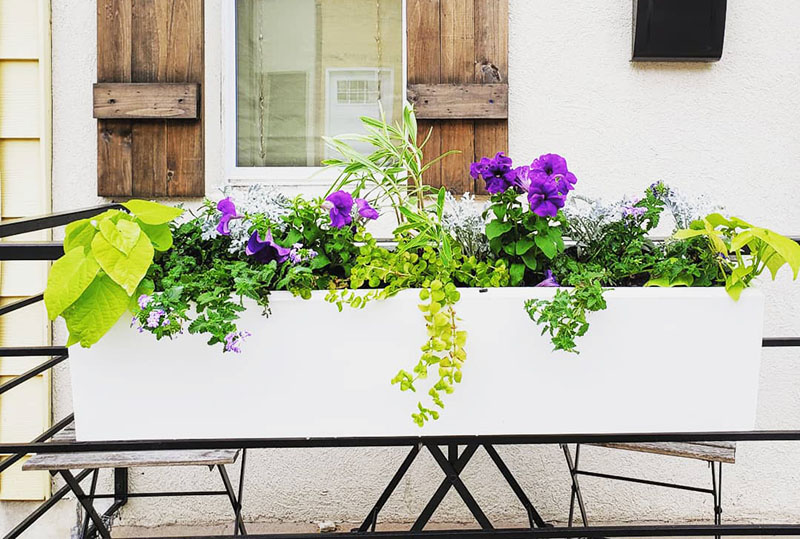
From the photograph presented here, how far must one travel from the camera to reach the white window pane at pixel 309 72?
9.01ft

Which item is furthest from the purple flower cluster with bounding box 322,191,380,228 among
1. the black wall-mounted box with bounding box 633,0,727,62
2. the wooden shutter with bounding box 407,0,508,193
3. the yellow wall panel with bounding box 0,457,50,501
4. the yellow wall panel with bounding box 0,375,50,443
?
the yellow wall panel with bounding box 0,457,50,501

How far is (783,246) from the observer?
122 cm

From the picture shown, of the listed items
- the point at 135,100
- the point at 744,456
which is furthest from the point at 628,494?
the point at 135,100

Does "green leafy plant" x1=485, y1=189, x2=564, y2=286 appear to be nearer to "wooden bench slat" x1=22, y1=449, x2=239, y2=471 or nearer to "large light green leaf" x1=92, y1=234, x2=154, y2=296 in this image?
"large light green leaf" x1=92, y1=234, x2=154, y2=296

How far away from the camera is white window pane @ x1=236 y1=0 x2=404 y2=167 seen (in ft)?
9.01

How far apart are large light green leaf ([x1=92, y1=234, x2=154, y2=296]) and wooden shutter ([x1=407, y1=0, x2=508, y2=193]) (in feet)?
5.04

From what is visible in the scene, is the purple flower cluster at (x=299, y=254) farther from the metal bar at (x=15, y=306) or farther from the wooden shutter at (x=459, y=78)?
the wooden shutter at (x=459, y=78)

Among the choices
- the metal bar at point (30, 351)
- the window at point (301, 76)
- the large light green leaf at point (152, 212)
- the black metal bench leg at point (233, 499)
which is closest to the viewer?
the large light green leaf at point (152, 212)

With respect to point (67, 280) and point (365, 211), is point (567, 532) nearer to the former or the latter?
point (365, 211)

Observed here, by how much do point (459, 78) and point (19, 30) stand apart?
1.62 meters

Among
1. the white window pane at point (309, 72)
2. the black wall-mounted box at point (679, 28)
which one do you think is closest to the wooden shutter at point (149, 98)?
the white window pane at point (309, 72)

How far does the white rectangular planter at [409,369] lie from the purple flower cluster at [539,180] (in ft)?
0.55

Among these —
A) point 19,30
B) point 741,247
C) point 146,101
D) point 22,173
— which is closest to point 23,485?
point 22,173

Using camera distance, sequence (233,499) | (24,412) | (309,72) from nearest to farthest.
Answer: (233,499) → (24,412) → (309,72)
